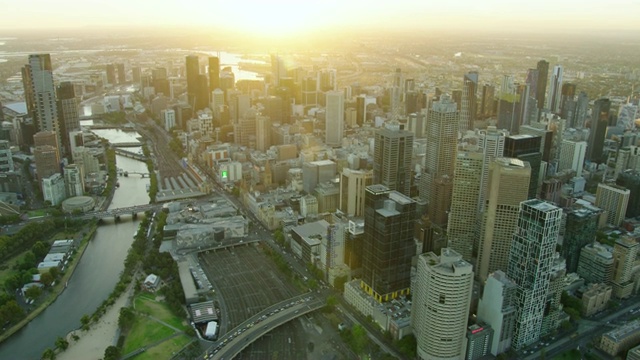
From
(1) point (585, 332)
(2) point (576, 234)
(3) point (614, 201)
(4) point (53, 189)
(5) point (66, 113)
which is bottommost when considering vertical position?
(1) point (585, 332)

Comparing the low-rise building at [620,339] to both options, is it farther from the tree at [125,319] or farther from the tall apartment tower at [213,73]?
the tall apartment tower at [213,73]

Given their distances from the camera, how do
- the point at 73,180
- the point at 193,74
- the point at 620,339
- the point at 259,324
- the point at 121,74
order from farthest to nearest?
the point at 121,74 → the point at 193,74 → the point at 73,180 → the point at 259,324 → the point at 620,339

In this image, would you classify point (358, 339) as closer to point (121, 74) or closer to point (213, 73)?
point (213, 73)

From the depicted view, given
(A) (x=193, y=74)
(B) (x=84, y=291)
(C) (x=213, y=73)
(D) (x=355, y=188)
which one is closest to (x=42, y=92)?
(A) (x=193, y=74)

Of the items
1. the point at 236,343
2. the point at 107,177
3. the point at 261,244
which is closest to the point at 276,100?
the point at 107,177

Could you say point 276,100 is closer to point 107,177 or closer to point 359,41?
point 107,177

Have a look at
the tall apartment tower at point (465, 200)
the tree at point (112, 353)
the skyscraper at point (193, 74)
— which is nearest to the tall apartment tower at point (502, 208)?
the tall apartment tower at point (465, 200)

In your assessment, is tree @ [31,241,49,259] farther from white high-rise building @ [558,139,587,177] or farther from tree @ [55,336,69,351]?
white high-rise building @ [558,139,587,177]
